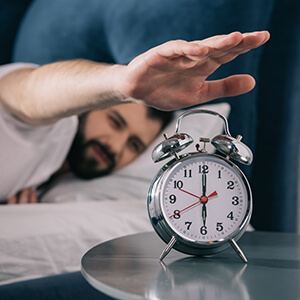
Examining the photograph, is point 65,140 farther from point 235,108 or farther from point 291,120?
point 291,120

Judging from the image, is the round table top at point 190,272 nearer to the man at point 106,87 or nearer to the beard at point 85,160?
the man at point 106,87

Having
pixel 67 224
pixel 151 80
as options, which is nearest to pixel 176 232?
pixel 151 80

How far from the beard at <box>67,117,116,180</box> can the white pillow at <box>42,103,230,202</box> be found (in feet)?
0.09

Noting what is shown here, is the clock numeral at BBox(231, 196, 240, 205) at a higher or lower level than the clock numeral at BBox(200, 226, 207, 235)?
higher

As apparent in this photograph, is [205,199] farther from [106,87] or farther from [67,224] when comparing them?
[67,224]

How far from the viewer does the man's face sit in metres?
1.65

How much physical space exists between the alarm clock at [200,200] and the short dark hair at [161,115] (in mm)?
924

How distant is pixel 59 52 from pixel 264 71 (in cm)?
89

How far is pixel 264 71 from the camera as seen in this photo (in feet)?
5.96

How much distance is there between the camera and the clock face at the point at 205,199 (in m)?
0.76

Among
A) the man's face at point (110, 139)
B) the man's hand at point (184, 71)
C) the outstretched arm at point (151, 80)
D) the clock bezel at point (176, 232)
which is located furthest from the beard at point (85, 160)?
the clock bezel at point (176, 232)

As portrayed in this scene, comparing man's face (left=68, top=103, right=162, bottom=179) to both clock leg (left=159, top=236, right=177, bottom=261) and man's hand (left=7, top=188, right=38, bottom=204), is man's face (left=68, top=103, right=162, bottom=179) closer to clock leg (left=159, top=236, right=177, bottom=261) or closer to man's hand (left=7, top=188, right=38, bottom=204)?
man's hand (left=7, top=188, right=38, bottom=204)

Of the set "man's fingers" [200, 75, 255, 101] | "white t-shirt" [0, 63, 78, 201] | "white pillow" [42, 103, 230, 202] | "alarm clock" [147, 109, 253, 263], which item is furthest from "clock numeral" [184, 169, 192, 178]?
"white t-shirt" [0, 63, 78, 201]

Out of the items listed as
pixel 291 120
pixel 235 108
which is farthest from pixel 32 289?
pixel 291 120
